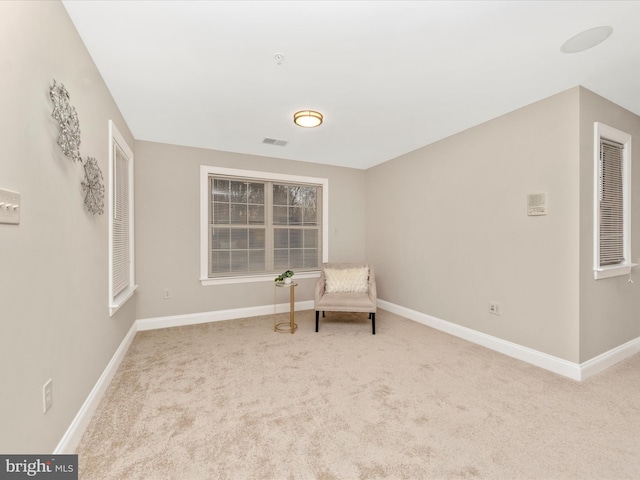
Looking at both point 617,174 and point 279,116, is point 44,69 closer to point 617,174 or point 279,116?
point 279,116

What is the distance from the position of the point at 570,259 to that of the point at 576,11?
6.07ft

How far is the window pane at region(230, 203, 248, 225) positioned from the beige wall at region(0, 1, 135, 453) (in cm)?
227

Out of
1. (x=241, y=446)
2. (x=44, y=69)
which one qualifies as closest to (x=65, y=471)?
(x=241, y=446)

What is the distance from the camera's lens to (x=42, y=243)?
142 centimetres

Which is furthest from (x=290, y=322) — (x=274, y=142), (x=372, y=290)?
(x=274, y=142)

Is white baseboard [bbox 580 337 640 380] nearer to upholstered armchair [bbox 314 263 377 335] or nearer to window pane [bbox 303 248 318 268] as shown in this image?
upholstered armchair [bbox 314 263 377 335]

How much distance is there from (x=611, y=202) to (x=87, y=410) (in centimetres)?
465

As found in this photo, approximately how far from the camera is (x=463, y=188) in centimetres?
346

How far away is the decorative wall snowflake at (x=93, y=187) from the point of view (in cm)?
196

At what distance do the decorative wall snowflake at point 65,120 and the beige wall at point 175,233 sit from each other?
7.05ft

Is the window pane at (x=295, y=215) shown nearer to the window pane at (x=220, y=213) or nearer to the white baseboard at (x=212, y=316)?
the window pane at (x=220, y=213)

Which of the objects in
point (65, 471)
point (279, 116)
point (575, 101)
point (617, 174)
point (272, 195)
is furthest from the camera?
point (272, 195)

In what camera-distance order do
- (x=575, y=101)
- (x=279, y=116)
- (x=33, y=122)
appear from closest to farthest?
(x=33, y=122)
(x=575, y=101)
(x=279, y=116)

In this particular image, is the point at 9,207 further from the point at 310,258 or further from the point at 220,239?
the point at 310,258
